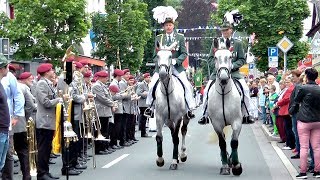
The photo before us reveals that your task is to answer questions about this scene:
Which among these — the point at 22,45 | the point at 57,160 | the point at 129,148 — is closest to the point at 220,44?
the point at 57,160

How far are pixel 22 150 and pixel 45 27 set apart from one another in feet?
57.2

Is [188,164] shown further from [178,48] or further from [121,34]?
[121,34]

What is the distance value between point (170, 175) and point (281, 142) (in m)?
8.21

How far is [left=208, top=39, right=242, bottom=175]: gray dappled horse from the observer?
44.3 feet

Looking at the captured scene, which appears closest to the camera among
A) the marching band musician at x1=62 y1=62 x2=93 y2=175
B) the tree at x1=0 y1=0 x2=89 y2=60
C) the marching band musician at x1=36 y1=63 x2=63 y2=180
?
the marching band musician at x1=36 y1=63 x2=63 y2=180

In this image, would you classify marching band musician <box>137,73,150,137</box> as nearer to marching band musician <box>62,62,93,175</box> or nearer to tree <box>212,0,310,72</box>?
marching band musician <box>62,62,93,175</box>

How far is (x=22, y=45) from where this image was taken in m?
28.7

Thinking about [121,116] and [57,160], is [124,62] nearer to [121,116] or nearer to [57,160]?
[121,116]

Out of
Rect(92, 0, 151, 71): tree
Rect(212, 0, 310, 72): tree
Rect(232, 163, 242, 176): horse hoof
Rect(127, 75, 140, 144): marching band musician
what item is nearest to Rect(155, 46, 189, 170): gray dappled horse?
Rect(232, 163, 242, 176): horse hoof

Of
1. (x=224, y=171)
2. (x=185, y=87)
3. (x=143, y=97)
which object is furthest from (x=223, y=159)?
(x=143, y=97)

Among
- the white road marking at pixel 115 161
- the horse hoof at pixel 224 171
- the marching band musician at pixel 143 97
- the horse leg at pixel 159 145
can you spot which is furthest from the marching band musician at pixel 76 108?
the marching band musician at pixel 143 97

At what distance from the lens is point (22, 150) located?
11.9 meters

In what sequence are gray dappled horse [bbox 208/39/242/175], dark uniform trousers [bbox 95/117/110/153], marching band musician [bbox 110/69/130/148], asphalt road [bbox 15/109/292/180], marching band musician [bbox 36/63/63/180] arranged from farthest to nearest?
1. marching band musician [bbox 110/69/130/148]
2. dark uniform trousers [bbox 95/117/110/153]
3. asphalt road [bbox 15/109/292/180]
4. gray dappled horse [bbox 208/39/242/175]
5. marching band musician [bbox 36/63/63/180]

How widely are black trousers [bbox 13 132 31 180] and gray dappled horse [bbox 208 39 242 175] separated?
3.90 metres
